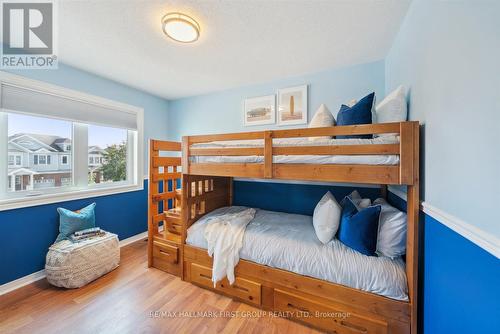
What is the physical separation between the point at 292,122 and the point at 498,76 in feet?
6.14

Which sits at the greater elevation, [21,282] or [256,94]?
[256,94]

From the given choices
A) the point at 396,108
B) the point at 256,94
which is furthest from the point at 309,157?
the point at 256,94

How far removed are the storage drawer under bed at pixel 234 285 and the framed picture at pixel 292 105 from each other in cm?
→ 189

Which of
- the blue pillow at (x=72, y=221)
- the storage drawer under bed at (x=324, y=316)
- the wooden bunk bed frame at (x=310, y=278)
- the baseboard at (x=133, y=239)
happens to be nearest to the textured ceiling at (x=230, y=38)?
the wooden bunk bed frame at (x=310, y=278)

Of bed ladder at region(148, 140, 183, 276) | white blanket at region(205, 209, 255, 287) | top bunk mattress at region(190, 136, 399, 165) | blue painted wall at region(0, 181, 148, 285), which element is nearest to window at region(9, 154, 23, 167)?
blue painted wall at region(0, 181, 148, 285)

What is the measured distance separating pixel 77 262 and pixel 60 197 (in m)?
0.78

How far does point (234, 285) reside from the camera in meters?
1.70

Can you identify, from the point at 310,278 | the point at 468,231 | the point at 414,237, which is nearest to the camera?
the point at 468,231

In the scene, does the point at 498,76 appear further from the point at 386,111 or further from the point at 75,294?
the point at 75,294

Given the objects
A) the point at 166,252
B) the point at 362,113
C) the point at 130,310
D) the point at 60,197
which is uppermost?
the point at 362,113

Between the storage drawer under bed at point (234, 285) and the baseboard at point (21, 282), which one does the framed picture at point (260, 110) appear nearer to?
the storage drawer under bed at point (234, 285)

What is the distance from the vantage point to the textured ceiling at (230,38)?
1.36m

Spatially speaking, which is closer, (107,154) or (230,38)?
(230,38)

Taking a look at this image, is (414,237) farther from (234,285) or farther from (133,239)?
(133,239)
